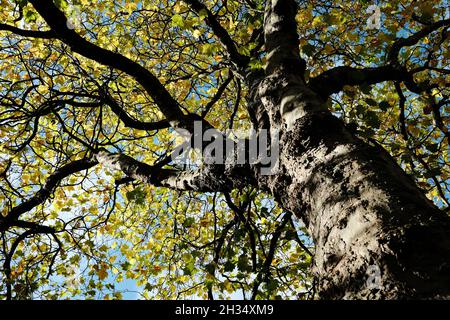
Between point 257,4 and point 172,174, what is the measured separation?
3.17 m

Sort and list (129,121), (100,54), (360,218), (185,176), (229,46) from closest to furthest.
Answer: (360,218) < (185,176) < (100,54) < (229,46) < (129,121)

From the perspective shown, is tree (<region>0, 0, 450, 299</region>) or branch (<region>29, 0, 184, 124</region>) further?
branch (<region>29, 0, 184, 124</region>)

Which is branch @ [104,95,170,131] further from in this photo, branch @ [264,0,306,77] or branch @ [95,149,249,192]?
branch @ [264,0,306,77]

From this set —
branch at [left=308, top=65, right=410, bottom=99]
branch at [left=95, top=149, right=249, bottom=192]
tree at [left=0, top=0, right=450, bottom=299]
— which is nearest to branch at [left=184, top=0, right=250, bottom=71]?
tree at [left=0, top=0, right=450, bottom=299]

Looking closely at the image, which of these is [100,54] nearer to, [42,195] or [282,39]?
[282,39]

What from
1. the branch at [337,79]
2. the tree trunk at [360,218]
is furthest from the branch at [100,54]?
the tree trunk at [360,218]

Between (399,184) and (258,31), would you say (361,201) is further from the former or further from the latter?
(258,31)

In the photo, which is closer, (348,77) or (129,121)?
(348,77)

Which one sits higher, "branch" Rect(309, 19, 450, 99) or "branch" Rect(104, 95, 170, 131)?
"branch" Rect(104, 95, 170, 131)

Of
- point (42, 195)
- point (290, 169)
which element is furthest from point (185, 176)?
point (42, 195)

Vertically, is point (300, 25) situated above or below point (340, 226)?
above

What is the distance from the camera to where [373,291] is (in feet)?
3.43

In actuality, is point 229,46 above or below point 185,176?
above
